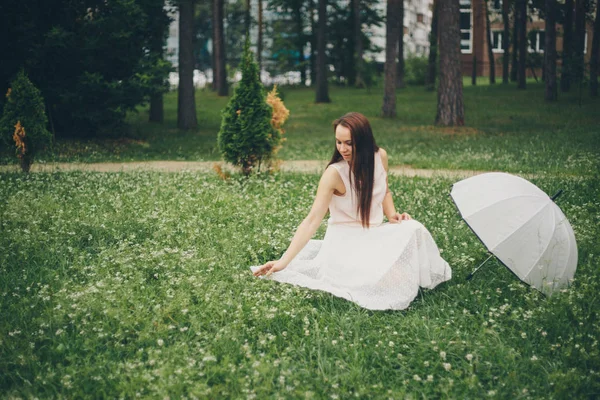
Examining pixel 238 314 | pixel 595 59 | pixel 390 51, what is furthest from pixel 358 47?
pixel 238 314

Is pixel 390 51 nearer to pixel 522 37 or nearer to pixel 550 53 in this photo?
pixel 550 53

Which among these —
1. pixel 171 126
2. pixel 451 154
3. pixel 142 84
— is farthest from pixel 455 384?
pixel 171 126

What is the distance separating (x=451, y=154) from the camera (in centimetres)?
1562

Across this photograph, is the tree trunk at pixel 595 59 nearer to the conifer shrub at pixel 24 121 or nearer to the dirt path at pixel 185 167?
the dirt path at pixel 185 167

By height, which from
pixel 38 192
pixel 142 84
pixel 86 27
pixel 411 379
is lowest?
pixel 411 379

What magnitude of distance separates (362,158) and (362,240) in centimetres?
82

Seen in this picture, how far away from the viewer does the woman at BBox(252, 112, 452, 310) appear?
549cm

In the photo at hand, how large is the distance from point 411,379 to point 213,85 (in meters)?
40.2

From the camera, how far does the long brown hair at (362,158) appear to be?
A: 5.39 metres

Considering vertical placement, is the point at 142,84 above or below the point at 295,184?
above

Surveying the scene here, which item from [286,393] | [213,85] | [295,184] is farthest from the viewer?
[213,85]

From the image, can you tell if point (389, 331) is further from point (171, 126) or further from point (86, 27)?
point (171, 126)

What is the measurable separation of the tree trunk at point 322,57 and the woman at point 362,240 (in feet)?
92.8

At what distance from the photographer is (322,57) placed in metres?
33.3
